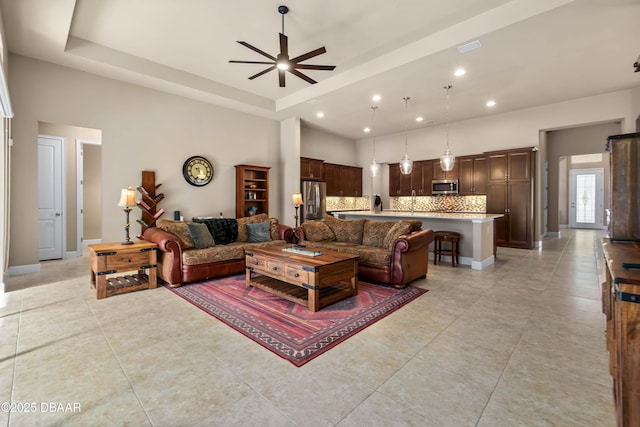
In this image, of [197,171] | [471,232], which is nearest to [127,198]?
[197,171]

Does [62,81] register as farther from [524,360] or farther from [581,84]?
[581,84]

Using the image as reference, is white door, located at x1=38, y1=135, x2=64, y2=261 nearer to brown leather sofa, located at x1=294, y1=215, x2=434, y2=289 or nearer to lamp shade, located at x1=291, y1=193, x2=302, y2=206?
lamp shade, located at x1=291, y1=193, x2=302, y2=206

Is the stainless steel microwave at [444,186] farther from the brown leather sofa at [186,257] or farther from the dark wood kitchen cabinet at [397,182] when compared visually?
the brown leather sofa at [186,257]

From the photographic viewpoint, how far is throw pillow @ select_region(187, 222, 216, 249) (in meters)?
4.36

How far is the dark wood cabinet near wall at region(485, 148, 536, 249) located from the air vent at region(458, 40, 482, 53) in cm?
401

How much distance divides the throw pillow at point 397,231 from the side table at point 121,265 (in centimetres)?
319

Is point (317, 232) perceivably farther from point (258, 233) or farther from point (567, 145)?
point (567, 145)

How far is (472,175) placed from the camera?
776cm

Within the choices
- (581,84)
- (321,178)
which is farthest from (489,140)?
(321,178)

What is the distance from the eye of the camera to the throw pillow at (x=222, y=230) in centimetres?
484

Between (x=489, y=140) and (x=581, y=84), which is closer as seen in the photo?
(x=581, y=84)

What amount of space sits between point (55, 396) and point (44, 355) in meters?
0.67

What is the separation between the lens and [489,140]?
296 inches

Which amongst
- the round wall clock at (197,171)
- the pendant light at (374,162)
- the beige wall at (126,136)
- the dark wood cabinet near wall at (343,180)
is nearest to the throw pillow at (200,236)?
the beige wall at (126,136)
